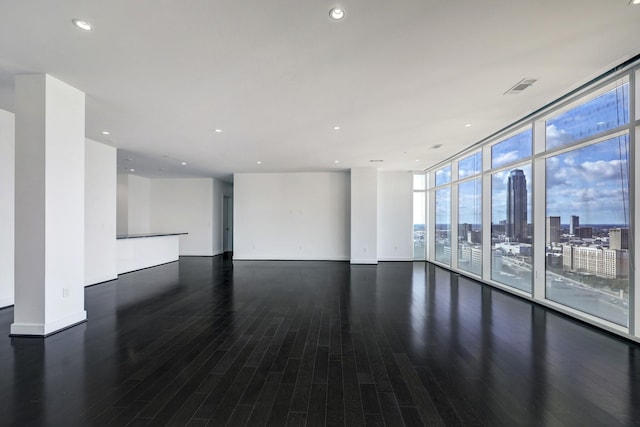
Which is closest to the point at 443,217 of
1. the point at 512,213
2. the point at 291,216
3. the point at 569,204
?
the point at 512,213

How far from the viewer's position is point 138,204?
9.33 meters

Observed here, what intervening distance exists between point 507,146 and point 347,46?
4205mm

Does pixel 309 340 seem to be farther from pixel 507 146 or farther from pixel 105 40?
pixel 507 146

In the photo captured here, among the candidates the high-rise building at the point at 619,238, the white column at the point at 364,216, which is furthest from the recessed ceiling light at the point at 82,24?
the white column at the point at 364,216

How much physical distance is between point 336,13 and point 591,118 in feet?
12.0

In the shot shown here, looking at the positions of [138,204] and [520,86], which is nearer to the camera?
[520,86]

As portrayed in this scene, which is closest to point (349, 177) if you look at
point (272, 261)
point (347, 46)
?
point (272, 261)

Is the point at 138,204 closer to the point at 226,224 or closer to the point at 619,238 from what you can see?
the point at 226,224

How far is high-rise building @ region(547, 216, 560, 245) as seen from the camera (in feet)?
12.9

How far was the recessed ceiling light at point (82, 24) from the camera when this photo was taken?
2.09 m

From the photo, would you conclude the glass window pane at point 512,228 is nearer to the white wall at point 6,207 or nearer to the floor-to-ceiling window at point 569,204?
the floor-to-ceiling window at point 569,204

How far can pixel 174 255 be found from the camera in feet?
27.9

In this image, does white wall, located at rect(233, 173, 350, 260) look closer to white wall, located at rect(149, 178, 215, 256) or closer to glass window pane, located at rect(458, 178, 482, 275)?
white wall, located at rect(149, 178, 215, 256)

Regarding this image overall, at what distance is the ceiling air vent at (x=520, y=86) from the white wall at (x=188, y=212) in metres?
9.05
